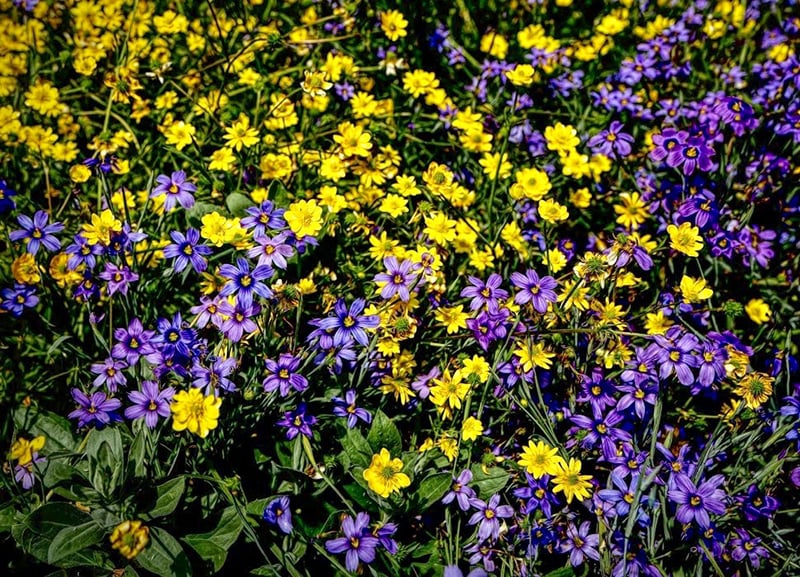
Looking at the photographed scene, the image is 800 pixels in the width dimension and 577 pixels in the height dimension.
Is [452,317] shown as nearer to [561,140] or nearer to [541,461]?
[541,461]

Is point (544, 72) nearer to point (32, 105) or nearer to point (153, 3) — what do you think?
point (153, 3)

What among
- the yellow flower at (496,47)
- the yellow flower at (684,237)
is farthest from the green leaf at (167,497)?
the yellow flower at (496,47)

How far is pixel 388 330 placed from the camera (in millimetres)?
1949

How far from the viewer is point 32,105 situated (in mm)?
2715

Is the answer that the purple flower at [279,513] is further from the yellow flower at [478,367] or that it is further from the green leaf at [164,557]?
the yellow flower at [478,367]

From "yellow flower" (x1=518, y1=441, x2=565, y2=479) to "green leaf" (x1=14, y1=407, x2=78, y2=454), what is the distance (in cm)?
147

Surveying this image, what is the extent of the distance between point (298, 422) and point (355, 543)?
0.40 meters

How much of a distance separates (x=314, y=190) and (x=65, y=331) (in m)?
1.16

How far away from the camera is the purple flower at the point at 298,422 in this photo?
186 centimetres

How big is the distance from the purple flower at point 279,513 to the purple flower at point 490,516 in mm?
546

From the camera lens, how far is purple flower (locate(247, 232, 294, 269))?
1852mm

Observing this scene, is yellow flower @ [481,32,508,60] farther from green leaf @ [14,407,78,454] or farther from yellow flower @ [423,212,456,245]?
green leaf @ [14,407,78,454]

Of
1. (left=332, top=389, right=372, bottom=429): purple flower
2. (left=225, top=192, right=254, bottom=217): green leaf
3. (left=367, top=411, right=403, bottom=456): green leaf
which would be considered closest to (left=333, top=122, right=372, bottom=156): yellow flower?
(left=225, top=192, right=254, bottom=217): green leaf

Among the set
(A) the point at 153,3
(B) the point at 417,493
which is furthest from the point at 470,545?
(A) the point at 153,3
